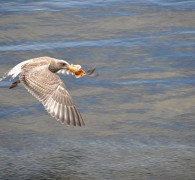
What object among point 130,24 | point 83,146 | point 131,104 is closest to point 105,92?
point 131,104

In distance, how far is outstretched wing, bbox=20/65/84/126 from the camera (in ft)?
17.7

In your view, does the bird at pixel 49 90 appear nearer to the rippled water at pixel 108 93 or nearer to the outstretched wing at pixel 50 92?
the outstretched wing at pixel 50 92

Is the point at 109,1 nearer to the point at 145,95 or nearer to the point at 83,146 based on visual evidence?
the point at 145,95

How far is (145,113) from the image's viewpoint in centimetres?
611

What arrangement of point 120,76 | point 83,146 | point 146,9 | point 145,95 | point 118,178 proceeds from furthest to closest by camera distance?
1. point 146,9
2. point 120,76
3. point 145,95
4. point 83,146
5. point 118,178

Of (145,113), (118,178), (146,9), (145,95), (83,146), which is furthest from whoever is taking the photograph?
(146,9)

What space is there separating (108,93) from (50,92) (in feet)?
4.12

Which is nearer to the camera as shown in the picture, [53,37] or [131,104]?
[131,104]

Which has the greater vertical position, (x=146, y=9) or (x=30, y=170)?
(x=146, y=9)

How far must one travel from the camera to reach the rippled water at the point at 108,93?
504 cm

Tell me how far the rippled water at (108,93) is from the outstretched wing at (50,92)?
1.03 ft

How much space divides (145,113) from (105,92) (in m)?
0.76

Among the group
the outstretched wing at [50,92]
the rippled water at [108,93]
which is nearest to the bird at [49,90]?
the outstretched wing at [50,92]

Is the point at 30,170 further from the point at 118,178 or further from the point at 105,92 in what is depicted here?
the point at 105,92
